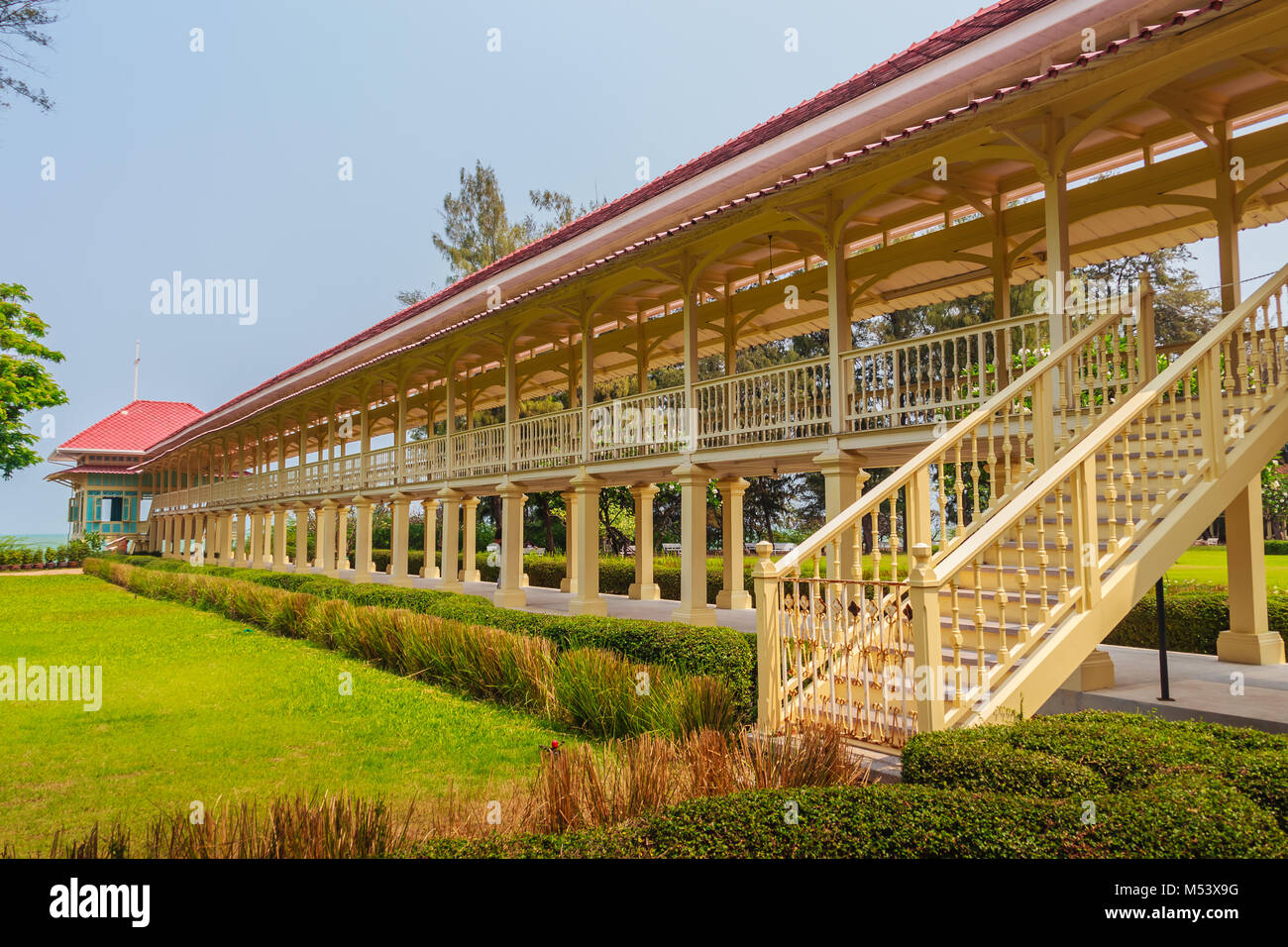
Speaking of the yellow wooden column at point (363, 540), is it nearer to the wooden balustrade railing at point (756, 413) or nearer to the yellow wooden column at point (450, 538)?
the wooden balustrade railing at point (756, 413)

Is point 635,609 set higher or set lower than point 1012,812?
lower

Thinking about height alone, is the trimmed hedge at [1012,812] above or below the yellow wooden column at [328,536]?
below

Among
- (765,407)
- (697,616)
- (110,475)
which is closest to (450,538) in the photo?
(697,616)

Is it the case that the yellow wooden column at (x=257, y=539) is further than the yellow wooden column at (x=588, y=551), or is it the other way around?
the yellow wooden column at (x=257, y=539)

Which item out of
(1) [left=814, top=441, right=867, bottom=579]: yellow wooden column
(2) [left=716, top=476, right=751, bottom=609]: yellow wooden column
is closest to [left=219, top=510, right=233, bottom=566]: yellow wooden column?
(2) [left=716, top=476, right=751, bottom=609]: yellow wooden column

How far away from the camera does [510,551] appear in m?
18.1

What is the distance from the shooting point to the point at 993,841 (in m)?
3.73

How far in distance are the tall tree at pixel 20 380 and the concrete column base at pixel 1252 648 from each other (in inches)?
1424

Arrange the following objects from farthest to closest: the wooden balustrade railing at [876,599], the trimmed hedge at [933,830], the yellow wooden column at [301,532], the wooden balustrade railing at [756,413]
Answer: the yellow wooden column at [301,532] < the wooden balustrade railing at [756,413] < the wooden balustrade railing at [876,599] < the trimmed hedge at [933,830]

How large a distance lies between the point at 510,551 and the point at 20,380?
24.9 m

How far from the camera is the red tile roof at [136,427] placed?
1943 inches

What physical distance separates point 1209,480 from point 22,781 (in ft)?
32.3

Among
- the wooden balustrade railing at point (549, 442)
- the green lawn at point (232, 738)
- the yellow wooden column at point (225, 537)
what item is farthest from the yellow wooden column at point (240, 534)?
the wooden balustrade railing at point (549, 442)

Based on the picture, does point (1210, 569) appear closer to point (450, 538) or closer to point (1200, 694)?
point (450, 538)
